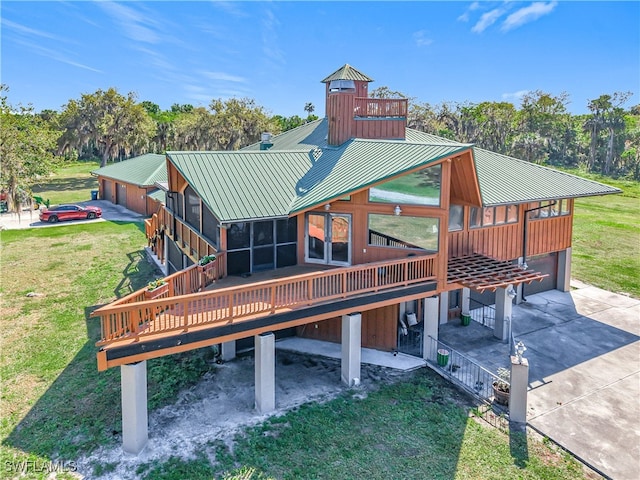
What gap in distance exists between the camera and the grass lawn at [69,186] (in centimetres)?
4231

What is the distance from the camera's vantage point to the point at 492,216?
14992mm

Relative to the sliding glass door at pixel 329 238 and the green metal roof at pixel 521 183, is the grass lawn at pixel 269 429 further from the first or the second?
the green metal roof at pixel 521 183

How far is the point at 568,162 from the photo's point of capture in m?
69.7

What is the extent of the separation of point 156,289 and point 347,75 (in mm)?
12624

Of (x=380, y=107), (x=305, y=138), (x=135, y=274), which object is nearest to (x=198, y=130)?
(x=135, y=274)

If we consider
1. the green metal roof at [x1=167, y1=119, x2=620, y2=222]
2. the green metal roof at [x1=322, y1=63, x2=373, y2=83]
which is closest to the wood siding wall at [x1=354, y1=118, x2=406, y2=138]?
the green metal roof at [x1=167, y1=119, x2=620, y2=222]

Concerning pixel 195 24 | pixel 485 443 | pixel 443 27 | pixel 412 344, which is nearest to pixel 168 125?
pixel 195 24

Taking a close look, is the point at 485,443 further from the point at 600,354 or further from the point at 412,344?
the point at 600,354

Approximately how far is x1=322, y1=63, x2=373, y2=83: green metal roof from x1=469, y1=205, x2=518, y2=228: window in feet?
26.1

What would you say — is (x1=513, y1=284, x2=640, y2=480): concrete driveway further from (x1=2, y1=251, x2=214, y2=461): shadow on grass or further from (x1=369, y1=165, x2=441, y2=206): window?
(x1=2, y1=251, x2=214, y2=461): shadow on grass

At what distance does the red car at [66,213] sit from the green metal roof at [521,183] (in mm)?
29610

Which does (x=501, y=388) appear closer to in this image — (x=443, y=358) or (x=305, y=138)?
(x=443, y=358)

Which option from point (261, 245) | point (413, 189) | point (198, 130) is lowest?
point (261, 245)

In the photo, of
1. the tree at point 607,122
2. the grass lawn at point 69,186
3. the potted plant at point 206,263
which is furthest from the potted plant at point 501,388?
the tree at point 607,122
